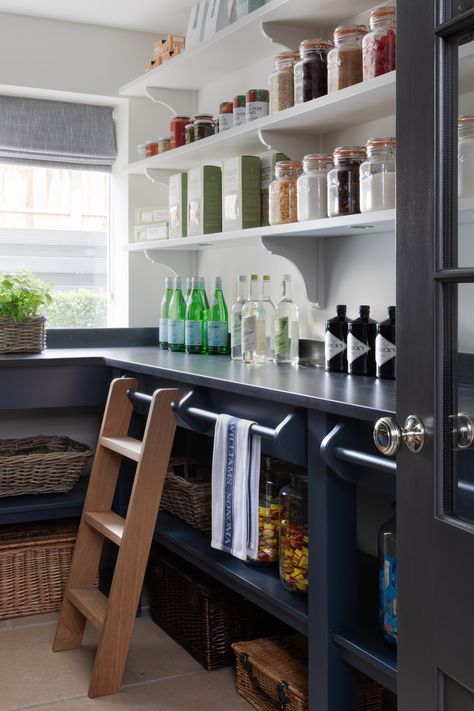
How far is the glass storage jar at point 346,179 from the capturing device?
7.64 feet

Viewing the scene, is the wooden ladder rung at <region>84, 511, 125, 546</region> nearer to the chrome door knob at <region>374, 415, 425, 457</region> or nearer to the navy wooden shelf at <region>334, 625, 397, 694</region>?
the navy wooden shelf at <region>334, 625, 397, 694</region>

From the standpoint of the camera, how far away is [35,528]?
3398mm

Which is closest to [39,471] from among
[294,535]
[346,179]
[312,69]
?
[294,535]

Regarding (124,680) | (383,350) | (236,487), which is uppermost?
(383,350)

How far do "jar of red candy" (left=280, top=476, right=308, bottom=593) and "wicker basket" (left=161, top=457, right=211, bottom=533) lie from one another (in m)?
0.58

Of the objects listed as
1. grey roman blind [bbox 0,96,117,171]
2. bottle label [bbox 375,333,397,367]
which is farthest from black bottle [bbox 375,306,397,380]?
grey roman blind [bbox 0,96,117,171]

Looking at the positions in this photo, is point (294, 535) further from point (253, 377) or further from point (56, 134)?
point (56, 134)

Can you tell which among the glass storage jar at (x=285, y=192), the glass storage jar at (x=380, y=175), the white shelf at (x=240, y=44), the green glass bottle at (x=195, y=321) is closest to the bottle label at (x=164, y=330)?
the green glass bottle at (x=195, y=321)

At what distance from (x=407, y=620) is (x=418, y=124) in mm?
792

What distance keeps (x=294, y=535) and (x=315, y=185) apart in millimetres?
994

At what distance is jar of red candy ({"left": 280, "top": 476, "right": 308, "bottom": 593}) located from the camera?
2.15 m

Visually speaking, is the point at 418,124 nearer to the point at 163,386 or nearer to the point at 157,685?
the point at 163,386

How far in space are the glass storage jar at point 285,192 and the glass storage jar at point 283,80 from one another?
181mm

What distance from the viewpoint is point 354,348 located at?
2.46 metres
